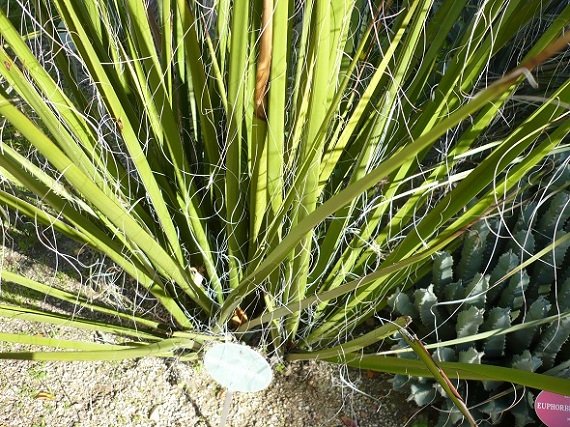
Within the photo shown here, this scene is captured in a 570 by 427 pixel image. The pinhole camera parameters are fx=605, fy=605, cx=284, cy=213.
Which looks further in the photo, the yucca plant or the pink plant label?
the pink plant label

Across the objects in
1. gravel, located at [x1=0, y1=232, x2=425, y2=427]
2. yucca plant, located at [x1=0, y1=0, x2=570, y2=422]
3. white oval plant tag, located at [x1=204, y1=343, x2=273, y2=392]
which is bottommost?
gravel, located at [x1=0, y1=232, x2=425, y2=427]

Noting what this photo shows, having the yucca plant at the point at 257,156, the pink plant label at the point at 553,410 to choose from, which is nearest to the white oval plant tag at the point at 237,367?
the yucca plant at the point at 257,156

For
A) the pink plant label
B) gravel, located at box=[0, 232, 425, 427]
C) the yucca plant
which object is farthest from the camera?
gravel, located at box=[0, 232, 425, 427]

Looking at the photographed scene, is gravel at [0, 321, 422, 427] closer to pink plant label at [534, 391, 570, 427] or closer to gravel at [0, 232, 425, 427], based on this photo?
gravel at [0, 232, 425, 427]

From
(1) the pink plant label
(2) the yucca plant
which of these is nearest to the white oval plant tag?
(2) the yucca plant

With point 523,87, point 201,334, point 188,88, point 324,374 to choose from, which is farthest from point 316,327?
point 523,87

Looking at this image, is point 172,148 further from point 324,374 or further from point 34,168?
point 324,374
